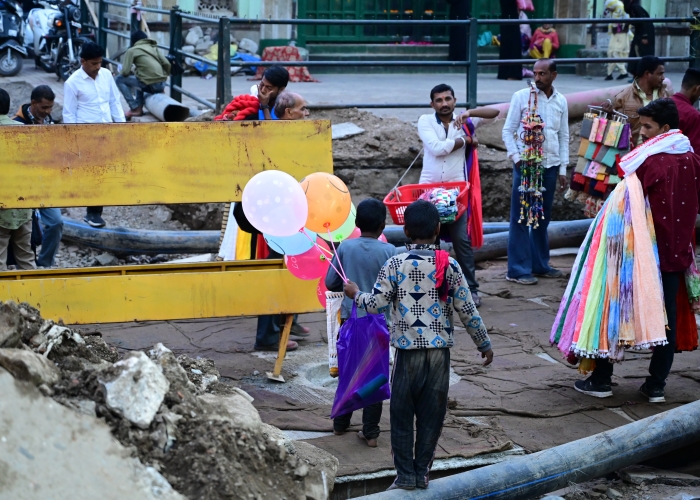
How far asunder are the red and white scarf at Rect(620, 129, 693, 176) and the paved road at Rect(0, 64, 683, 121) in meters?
6.79

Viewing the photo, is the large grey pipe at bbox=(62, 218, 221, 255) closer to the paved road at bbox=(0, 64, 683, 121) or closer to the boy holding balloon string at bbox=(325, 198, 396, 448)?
the boy holding balloon string at bbox=(325, 198, 396, 448)

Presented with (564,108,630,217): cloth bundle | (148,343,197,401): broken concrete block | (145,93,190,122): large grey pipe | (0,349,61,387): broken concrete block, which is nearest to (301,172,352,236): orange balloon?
(148,343,197,401): broken concrete block

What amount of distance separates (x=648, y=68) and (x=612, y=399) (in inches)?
120

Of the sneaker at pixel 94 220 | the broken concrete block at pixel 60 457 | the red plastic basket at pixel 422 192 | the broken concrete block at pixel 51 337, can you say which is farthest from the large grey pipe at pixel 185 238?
the broken concrete block at pixel 60 457

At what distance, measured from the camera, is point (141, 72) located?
12.0 metres

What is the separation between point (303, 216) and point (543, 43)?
1411cm

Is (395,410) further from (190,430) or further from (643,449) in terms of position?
(643,449)

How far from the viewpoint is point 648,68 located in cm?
717

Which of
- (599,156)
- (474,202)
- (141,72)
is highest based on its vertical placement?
(141,72)

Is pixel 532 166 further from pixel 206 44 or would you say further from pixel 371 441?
pixel 206 44

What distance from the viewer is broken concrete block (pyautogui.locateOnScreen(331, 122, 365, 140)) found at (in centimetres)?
1030

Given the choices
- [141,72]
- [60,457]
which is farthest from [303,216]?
[141,72]

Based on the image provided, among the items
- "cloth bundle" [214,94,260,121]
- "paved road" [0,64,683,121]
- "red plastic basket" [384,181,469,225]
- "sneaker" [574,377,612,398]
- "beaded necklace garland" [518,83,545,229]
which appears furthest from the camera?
"paved road" [0,64,683,121]

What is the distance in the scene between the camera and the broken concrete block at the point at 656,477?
481 cm
